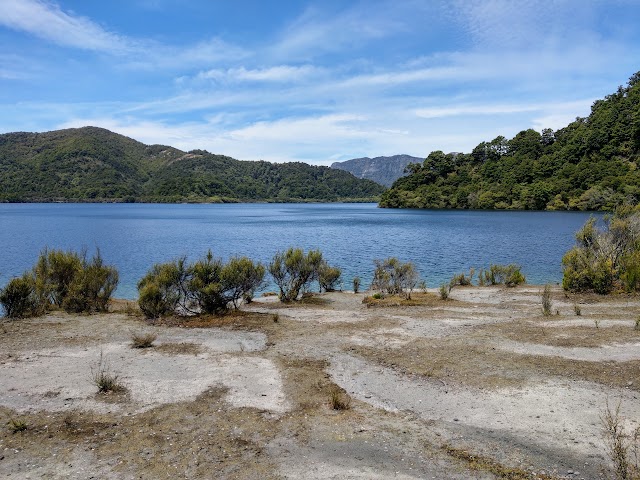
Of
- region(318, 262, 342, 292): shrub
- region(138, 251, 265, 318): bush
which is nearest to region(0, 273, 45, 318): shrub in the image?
→ region(138, 251, 265, 318): bush

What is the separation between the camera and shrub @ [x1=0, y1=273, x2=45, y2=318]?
1742 centimetres

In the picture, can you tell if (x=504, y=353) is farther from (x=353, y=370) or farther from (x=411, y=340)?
(x=353, y=370)

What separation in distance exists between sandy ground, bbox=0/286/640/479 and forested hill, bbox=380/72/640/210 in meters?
92.6

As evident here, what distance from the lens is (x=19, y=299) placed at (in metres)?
17.6

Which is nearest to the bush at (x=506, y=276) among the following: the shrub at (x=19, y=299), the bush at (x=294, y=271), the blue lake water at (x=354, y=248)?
the blue lake water at (x=354, y=248)

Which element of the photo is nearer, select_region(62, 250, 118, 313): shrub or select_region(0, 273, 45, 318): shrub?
select_region(0, 273, 45, 318): shrub

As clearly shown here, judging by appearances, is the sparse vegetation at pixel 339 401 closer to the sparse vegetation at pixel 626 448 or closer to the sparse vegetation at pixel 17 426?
the sparse vegetation at pixel 626 448

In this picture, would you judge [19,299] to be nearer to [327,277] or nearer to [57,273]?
[57,273]

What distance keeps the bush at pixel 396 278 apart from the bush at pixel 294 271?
148 inches

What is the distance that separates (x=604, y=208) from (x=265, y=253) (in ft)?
281

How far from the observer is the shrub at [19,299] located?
1742 cm

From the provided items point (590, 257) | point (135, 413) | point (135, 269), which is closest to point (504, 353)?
point (135, 413)

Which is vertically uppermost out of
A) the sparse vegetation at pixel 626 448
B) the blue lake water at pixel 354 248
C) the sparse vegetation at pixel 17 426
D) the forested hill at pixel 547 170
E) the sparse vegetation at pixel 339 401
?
the forested hill at pixel 547 170

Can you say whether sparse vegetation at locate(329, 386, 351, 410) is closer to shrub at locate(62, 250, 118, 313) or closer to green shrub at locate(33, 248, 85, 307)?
shrub at locate(62, 250, 118, 313)
